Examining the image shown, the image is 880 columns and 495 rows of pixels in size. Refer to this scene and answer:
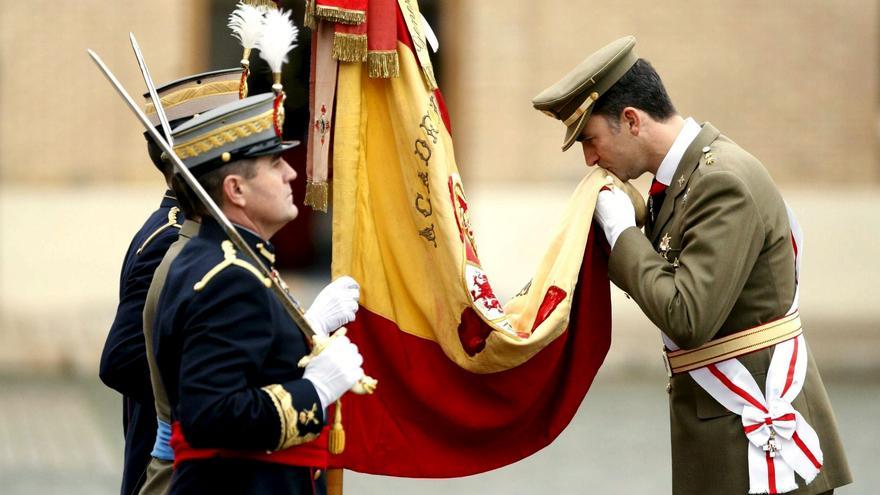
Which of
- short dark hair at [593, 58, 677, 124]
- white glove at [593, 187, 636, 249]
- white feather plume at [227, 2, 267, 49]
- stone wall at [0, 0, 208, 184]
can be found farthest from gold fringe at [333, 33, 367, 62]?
stone wall at [0, 0, 208, 184]

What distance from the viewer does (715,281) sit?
358 centimetres

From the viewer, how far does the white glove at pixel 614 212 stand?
3839mm

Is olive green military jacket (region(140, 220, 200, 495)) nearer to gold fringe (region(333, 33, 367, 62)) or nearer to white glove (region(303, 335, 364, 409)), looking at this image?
white glove (region(303, 335, 364, 409))

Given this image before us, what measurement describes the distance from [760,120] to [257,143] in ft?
30.9

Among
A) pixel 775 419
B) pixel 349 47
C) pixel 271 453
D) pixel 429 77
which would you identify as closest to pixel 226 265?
pixel 271 453

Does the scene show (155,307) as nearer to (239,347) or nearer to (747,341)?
(239,347)

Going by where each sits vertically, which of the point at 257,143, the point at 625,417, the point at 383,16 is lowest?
the point at 625,417

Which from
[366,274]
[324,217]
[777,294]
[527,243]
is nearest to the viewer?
[777,294]

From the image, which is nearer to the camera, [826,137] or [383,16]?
[383,16]

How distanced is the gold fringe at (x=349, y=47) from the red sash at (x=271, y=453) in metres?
1.15

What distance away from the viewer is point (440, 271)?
3945 millimetres

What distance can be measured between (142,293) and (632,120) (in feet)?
4.87

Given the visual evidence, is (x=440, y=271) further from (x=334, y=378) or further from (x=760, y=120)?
(x=760, y=120)

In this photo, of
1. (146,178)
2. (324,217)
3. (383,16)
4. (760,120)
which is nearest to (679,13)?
(760,120)
